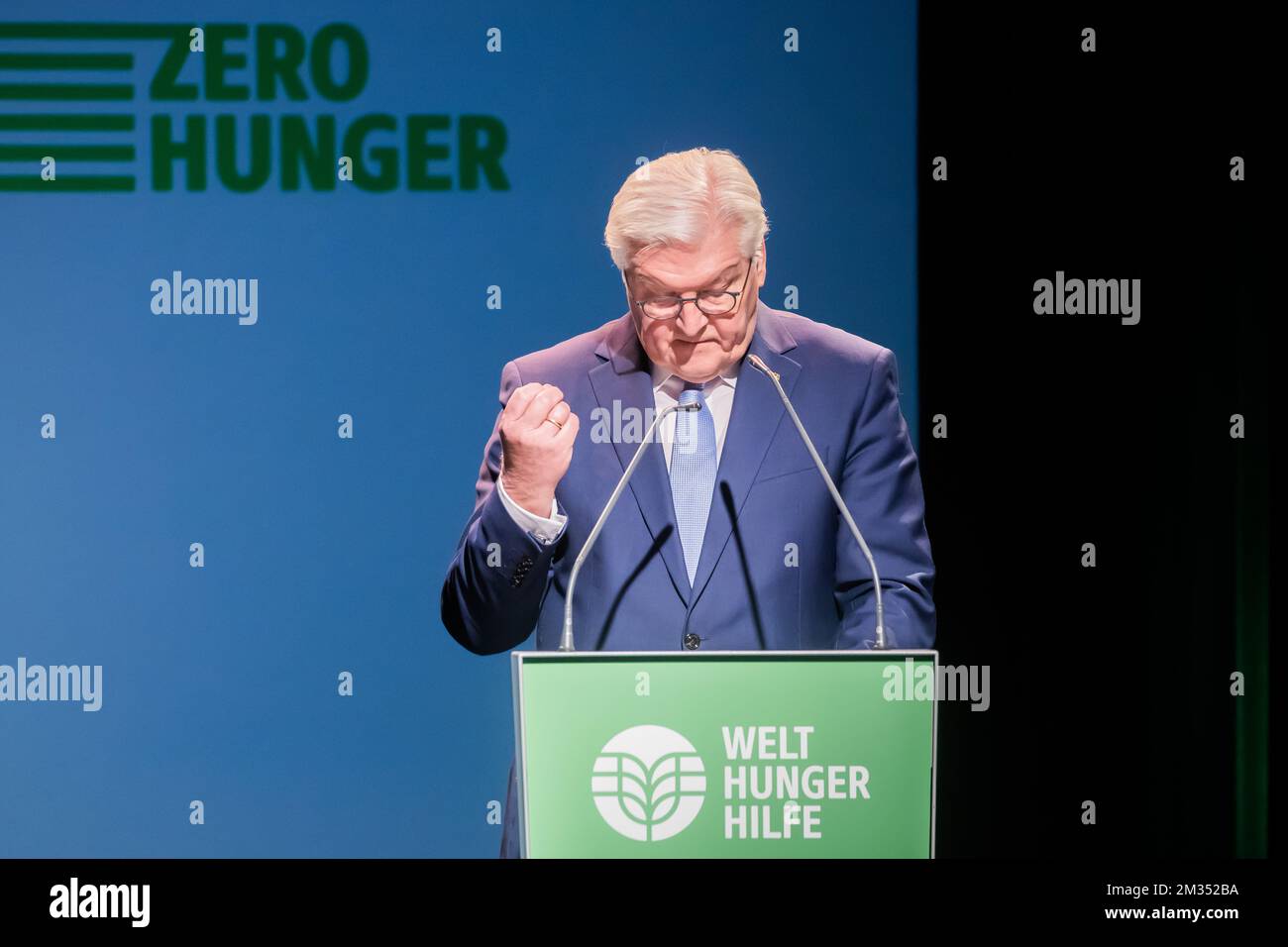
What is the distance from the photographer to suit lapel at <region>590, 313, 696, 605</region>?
9.28 feet

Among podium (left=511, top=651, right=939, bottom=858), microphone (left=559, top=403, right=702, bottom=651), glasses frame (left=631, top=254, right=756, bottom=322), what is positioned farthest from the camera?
glasses frame (left=631, top=254, right=756, bottom=322)

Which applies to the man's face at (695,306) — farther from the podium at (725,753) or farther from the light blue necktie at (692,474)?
the podium at (725,753)

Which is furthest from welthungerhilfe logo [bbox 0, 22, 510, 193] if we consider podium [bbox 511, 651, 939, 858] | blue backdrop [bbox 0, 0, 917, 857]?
podium [bbox 511, 651, 939, 858]

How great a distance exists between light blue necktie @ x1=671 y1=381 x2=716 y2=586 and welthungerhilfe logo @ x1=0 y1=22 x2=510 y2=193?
34.7 inches

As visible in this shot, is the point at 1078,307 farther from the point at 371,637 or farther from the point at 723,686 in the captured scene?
the point at 371,637

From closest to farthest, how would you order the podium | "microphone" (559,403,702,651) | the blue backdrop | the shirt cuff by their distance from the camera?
the podium < "microphone" (559,403,702,651) < the shirt cuff < the blue backdrop

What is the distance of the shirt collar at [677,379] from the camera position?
9.73 feet

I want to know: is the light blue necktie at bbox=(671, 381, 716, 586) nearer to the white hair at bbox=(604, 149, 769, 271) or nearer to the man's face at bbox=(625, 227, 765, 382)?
the man's face at bbox=(625, 227, 765, 382)

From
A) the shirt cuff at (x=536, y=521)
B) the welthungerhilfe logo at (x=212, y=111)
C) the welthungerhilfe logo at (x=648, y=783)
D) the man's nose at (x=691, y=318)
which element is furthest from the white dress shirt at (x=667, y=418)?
the welthungerhilfe logo at (x=212, y=111)

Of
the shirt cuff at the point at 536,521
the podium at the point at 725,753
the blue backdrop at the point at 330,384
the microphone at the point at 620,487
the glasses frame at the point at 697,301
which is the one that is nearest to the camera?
the podium at the point at 725,753

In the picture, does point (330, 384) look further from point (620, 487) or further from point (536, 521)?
point (620, 487)

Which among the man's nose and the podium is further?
the man's nose

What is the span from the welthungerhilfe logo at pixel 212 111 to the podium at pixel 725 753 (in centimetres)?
144
